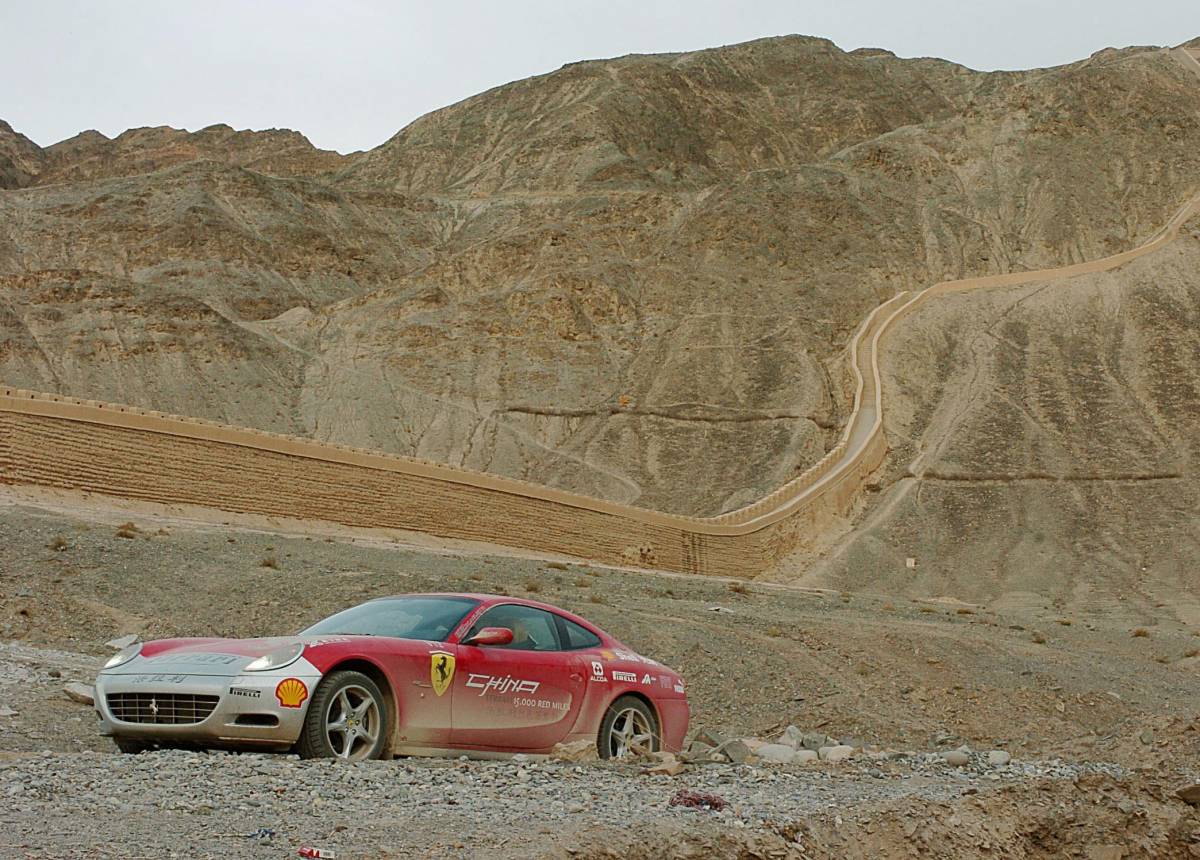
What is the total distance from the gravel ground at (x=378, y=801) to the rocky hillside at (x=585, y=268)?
41.0m

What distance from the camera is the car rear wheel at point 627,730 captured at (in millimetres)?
9336

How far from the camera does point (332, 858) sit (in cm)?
533

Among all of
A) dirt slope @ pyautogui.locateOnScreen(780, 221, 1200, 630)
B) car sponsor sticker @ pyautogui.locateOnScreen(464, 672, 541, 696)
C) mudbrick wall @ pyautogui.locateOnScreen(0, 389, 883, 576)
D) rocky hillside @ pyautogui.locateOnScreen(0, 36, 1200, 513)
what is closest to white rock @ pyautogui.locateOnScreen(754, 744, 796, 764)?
car sponsor sticker @ pyautogui.locateOnScreen(464, 672, 541, 696)

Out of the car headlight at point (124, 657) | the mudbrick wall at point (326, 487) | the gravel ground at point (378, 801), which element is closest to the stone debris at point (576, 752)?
the gravel ground at point (378, 801)

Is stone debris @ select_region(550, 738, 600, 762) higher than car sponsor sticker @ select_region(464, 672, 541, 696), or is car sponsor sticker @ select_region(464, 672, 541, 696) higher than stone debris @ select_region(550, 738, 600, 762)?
car sponsor sticker @ select_region(464, 672, 541, 696)

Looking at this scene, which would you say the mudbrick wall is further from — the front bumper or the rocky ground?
the front bumper

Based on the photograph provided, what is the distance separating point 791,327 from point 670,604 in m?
40.6

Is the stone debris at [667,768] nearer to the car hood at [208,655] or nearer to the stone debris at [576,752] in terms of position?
the stone debris at [576,752]

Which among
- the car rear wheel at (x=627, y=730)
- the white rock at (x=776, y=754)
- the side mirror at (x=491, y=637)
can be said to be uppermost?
the side mirror at (x=491, y=637)

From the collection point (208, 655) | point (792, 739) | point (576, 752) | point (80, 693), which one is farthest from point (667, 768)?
point (80, 693)

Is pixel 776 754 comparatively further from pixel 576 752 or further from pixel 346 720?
A: pixel 346 720

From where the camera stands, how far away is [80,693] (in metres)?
10.5

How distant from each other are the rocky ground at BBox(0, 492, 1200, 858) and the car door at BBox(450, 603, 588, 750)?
502mm

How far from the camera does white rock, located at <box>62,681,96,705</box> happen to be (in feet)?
34.5
